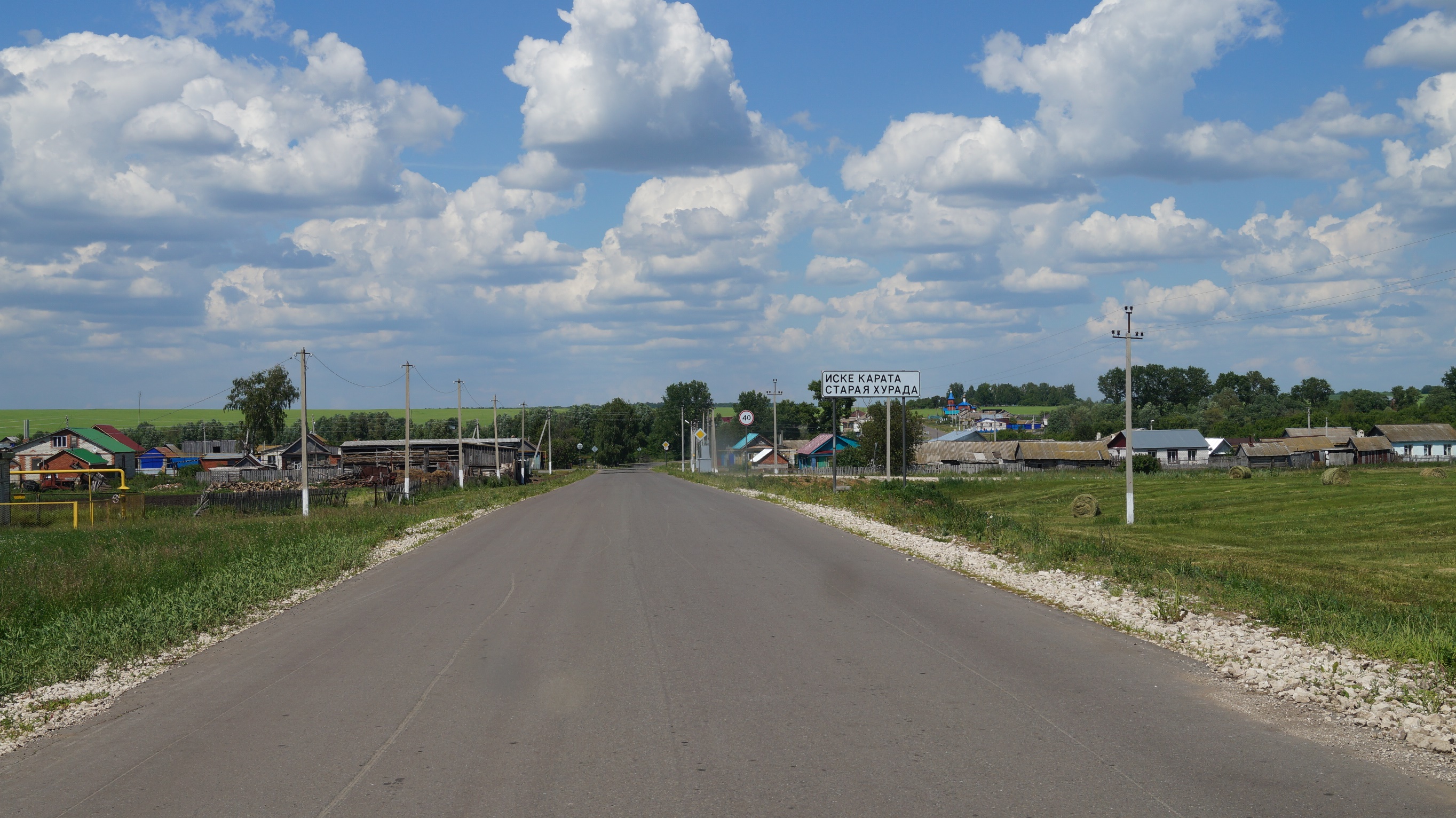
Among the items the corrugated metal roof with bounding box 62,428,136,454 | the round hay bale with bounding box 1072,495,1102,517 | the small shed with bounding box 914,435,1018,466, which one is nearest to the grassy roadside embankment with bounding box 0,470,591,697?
the round hay bale with bounding box 1072,495,1102,517

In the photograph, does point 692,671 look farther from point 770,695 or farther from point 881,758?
point 881,758

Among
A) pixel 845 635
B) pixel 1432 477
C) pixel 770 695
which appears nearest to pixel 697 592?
pixel 845 635

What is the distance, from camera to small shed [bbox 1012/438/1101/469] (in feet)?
315

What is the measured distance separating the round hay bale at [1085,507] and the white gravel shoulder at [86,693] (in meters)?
29.8

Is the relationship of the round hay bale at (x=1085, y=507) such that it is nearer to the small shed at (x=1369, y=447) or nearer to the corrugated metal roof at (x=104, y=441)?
the small shed at (x=1369, y=447)

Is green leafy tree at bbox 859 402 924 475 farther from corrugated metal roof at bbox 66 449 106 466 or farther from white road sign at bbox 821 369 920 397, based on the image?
corrugated metal roof at bbox 66 449 106 466

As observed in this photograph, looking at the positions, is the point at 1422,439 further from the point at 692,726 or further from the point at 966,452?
the point at 692,726

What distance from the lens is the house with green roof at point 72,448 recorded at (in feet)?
276

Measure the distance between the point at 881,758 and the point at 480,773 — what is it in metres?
2.49

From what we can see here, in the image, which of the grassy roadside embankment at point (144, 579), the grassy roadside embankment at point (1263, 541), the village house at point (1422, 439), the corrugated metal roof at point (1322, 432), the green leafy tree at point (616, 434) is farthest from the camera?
the green leafy tree at point (616, 434)

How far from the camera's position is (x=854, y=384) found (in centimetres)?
4159

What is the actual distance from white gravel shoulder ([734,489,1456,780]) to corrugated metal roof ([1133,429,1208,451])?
95.6 m

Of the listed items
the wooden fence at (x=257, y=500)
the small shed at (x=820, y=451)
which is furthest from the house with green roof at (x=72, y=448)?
the small shed at (x=820, y=451)

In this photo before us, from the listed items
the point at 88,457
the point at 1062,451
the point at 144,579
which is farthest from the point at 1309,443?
the point at 88,457
